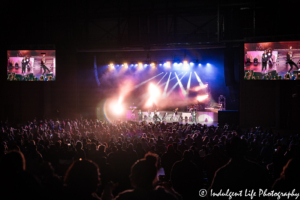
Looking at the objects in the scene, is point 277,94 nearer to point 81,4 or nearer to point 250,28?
point 250,28

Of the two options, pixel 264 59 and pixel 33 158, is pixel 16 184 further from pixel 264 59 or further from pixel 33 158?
pixel 264 59

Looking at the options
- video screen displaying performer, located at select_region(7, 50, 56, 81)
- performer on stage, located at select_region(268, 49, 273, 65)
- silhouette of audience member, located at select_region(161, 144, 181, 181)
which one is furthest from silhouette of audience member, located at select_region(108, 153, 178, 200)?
video screen displaying performer, located at select_region(7, 50, 56, 81)

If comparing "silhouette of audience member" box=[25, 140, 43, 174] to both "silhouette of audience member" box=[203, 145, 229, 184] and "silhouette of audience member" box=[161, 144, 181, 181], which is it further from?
"silhouette of audience member" box=[203, 145, 229, 184]

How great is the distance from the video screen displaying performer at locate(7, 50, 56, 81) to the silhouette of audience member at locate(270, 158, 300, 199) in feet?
61.7

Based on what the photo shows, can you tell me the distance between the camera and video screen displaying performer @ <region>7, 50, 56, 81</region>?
60.1 feet

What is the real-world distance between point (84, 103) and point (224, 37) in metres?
15.2

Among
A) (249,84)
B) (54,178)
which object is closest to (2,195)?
(54,178)

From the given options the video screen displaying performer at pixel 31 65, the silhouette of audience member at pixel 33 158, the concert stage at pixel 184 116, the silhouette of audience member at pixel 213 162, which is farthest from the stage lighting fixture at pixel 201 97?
the silhouette of audience member at pixel 33 158

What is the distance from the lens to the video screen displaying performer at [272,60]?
14.0 m

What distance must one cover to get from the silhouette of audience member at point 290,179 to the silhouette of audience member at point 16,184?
279 cm

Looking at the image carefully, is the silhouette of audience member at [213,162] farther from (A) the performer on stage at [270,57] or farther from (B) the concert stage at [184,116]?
(B) the concert stage at [184,116]

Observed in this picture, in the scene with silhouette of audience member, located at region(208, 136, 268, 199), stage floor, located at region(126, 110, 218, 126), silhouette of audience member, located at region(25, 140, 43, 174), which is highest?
silhouette of audience member, located at region(208, 136, 268, 199)

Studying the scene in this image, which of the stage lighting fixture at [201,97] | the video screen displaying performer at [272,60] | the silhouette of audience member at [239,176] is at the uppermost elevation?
the video screen displaying performer at [272,60]

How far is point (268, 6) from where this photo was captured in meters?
16.1
